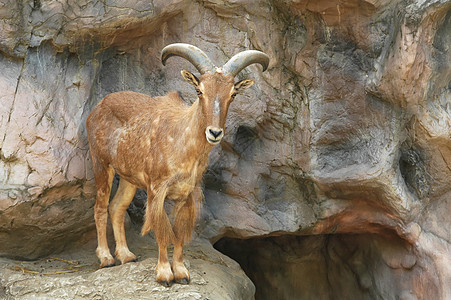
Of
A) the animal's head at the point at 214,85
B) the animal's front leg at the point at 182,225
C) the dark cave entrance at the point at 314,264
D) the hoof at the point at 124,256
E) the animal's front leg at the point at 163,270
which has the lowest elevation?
the dark cave entrance at the point at 314,264

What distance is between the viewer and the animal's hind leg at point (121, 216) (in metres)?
7.43

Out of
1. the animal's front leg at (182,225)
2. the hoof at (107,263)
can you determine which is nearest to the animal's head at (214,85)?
the animal's front leg at (182,225)

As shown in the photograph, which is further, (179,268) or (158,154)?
(179,268)

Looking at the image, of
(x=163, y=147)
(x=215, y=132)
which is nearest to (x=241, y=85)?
(x=215, y=132)

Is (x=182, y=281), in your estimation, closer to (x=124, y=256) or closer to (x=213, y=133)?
(x=124, y=256)

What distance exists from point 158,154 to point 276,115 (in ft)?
7.05

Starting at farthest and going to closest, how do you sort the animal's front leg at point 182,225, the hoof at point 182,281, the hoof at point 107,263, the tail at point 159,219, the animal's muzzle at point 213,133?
1. the hoof at point 107,263
2. the animal's front leg at point 182,225
3. the hoof at point 182,281
4. the tail at point 159,219
5. the animal's muzzle at point 213,133

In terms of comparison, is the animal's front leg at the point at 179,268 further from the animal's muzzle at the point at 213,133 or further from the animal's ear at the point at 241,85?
the animal's ear at the point at 241,85

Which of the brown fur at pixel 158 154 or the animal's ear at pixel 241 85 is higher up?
the animal's ear at pixel 241 85

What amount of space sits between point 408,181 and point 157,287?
136 inches

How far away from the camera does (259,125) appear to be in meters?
8.35

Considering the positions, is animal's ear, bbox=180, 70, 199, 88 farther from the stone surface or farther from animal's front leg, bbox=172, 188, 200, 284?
the stone surface

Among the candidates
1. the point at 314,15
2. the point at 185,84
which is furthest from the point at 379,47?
the point at 185,84

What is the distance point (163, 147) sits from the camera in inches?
265
